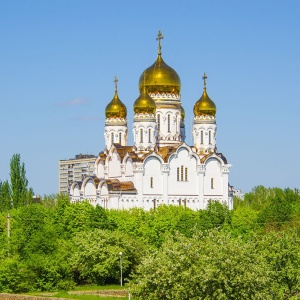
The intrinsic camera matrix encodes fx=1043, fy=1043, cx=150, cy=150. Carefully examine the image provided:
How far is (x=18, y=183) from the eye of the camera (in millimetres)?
74500

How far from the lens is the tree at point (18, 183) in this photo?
73.9 metres

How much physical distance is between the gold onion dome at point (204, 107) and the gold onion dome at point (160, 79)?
1874 millimetres

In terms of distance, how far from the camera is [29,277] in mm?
47469

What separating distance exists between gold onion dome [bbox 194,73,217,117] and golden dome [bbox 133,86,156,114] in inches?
175

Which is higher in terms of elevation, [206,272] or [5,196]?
[5,196]

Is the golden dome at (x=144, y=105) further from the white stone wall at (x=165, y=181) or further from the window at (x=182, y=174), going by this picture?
the window at (x=182, y=174)

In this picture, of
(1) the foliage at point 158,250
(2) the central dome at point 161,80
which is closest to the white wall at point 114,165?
(2) the central dome at point 161,80

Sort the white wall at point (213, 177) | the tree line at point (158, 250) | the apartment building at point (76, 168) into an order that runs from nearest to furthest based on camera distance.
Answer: the tree line at point (158, 250)
the white wall at point (213, 177)
the apartment building at point (76, 168)

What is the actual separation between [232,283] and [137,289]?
148 inches

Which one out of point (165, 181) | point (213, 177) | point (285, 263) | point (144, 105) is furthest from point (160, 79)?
point (285, 263)

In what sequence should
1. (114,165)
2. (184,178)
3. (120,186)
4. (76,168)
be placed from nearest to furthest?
(120,186)
(184,178)
(114,165)
(76,168)

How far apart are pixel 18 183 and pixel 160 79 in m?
12.7

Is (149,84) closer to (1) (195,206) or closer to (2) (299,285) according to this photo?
(1) (195,206)

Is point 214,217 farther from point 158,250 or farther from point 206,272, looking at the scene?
point 206,272
